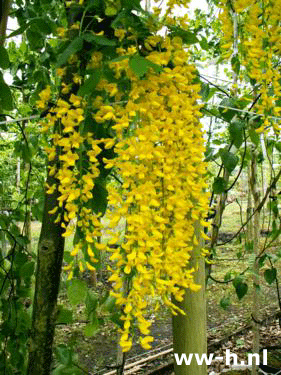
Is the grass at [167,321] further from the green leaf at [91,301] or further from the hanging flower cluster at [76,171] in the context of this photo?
the hanging flower cluster at [76,171]

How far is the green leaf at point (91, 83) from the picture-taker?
71 cm

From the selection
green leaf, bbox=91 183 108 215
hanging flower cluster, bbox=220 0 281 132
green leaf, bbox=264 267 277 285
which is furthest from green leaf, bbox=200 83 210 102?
green leaf, bbox=264 267 277 285

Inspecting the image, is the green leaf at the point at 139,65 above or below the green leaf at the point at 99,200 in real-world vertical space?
above

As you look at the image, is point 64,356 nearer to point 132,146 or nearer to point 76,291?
point 76,291

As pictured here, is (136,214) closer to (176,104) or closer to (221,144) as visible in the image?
(176,104)

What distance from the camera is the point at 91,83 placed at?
0.71 metres

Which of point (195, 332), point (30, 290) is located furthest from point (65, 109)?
point (30, 290)

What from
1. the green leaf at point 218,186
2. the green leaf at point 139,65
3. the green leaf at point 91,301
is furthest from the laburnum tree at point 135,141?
the green leaf at point 218,186

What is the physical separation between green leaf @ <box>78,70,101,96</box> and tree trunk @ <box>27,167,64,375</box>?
0.76 feet

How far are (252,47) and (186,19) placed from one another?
0.21 m

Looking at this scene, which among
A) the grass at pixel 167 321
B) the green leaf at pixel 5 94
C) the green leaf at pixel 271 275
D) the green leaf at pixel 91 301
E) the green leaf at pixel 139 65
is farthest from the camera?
the grass at pixel 167 321

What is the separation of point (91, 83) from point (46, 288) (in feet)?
1.54

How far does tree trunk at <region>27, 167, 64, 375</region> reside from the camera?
89 centimetres

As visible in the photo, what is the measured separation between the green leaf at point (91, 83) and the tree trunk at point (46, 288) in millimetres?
233
